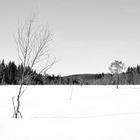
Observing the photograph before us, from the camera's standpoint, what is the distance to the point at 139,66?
148875 millimetres

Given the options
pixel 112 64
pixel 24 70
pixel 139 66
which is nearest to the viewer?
pixel 24 70
